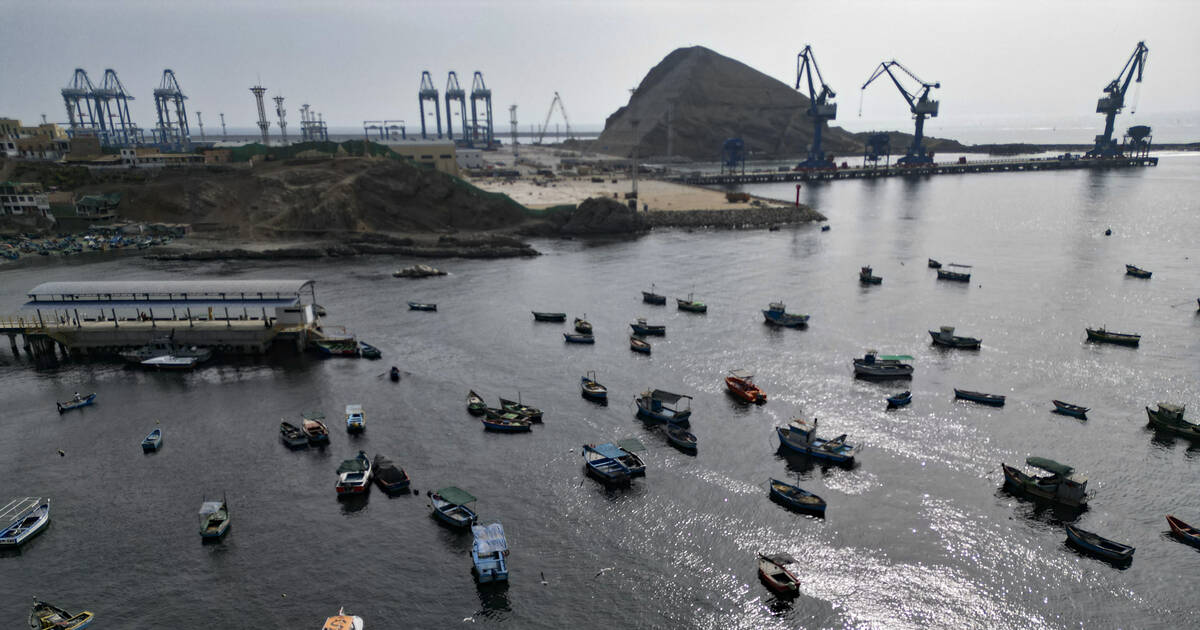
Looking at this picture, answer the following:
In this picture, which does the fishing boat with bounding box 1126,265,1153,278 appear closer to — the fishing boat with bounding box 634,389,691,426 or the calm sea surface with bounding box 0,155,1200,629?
the calm sea surface with bounding box 0,155,1200,629

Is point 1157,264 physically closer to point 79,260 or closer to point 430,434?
point 430,434

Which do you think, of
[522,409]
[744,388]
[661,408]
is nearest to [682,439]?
[661,408]

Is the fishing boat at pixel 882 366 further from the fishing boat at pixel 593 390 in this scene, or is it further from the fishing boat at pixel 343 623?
the fishing boat at pixel 343 623

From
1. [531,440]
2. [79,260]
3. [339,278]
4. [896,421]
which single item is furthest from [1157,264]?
[79,260]

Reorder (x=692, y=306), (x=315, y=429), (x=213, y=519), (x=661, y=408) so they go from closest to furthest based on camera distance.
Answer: (x=213, y=519)
(x=315, y=429)
(x=661, y=408)
(x=692, y=306)

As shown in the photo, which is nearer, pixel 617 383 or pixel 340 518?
pixel 340 518

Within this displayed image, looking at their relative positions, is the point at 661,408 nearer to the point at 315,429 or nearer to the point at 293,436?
the point at 315,429

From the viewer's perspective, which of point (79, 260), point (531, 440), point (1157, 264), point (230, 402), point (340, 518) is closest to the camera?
point (340, 518)
